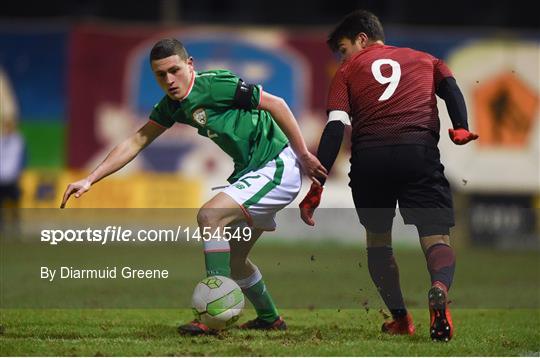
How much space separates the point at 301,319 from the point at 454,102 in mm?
2447

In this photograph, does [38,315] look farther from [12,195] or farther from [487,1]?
[487,1]

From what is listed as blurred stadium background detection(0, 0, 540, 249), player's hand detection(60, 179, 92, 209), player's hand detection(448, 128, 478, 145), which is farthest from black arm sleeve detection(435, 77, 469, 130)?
blurred stadium background detection(0, 0, 540, 249)

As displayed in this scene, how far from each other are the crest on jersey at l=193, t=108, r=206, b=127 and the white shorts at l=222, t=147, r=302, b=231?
0.49 metres

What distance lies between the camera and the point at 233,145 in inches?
326

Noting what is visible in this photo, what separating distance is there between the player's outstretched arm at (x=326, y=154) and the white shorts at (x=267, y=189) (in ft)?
0.90

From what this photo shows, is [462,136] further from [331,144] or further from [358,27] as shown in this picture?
[358,27]

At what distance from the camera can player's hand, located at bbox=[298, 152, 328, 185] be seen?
26.2 ft

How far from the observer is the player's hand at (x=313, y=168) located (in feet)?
26.2

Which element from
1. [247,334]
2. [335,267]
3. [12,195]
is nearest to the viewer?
[247,334]

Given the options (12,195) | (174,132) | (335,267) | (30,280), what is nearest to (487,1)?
(174,132)

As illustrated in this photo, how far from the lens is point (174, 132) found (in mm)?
21406

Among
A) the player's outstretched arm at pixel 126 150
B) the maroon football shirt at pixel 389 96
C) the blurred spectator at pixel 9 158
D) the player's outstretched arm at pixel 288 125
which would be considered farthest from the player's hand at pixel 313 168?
the blurred spectator at pixel 9 158

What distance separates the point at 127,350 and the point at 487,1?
2790 cm

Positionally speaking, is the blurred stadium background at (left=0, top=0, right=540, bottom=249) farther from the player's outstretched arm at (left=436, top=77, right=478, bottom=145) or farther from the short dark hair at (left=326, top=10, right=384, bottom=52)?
the player's outstretched arm at (left=436, top=77, right=478, bottom=145)
